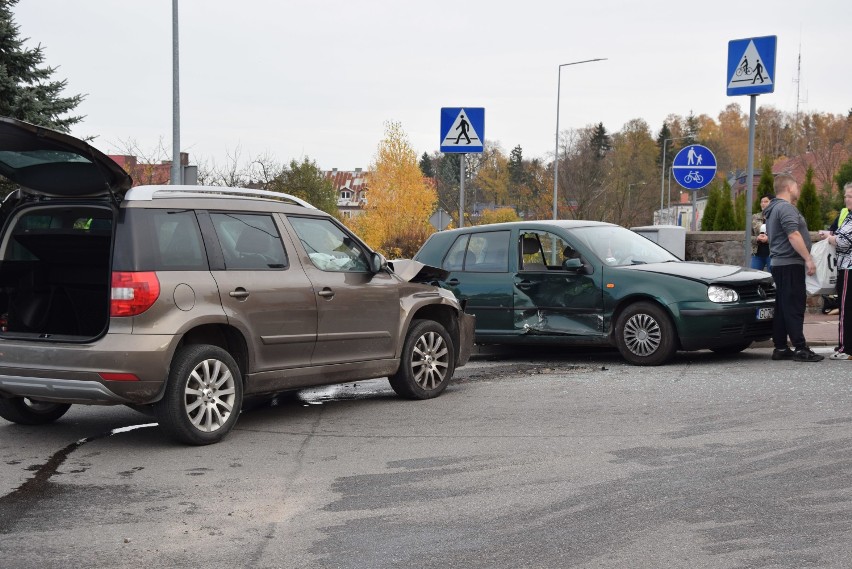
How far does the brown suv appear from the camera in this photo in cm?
692

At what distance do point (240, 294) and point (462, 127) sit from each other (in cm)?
1024

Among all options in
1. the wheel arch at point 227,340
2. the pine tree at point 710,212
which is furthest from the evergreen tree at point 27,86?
the pine tree at point 710,212

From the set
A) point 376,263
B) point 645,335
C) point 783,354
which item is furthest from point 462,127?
point 376,263

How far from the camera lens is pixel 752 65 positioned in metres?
13.7

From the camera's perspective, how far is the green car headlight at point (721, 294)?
11.0 m

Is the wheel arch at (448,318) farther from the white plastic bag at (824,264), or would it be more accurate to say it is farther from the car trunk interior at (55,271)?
the white plastic bag at (824,264)

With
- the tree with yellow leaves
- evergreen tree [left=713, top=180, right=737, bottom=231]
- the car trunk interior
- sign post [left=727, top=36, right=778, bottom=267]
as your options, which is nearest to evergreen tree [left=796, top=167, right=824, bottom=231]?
evergreen tree [left=713, top=180, right=737, bottom=231]

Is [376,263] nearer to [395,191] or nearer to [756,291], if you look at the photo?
[756,291]

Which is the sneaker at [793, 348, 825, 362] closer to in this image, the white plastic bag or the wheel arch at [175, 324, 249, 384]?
the white plastic bag

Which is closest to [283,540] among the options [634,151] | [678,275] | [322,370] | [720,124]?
[322,370]

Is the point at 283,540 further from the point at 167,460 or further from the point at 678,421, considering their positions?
the point at 678,421

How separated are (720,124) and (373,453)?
128m

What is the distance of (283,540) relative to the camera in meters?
4.94

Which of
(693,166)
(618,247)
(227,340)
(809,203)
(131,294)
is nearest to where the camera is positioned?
→ (131,294)
